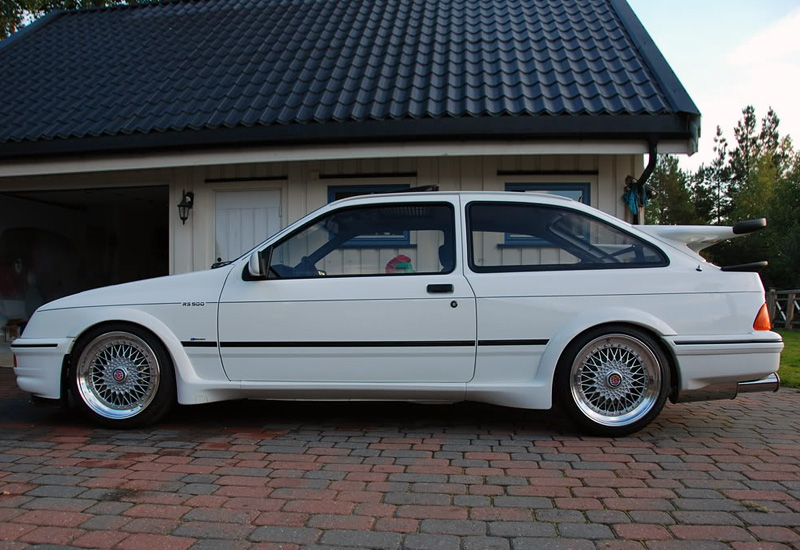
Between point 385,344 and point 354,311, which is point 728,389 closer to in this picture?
point 385,344

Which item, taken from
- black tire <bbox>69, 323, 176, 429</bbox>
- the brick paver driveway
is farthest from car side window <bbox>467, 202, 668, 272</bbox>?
black tire <bbox>69, 323, 176, 429</bbox>

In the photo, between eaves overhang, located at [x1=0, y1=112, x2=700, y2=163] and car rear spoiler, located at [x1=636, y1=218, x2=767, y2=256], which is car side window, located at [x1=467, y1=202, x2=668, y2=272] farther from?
eaves overhang, located at [x1=0, y1=112, x2=700, y2=163]

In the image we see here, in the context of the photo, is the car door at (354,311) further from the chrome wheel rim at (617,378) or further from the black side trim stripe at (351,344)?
the chrome wheel rim at (617,378)

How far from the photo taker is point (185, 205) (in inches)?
311

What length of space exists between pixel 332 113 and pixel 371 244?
123 inches

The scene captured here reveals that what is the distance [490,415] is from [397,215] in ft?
5.59

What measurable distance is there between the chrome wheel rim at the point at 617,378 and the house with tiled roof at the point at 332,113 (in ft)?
10.4

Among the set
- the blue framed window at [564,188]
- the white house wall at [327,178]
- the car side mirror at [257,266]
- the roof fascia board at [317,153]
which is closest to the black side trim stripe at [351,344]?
the car side mirror at [257,266]

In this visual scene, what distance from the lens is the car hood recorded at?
4.28 meters

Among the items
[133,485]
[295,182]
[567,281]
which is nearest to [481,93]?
[295,182]

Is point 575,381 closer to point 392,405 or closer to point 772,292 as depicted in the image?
point 392,405

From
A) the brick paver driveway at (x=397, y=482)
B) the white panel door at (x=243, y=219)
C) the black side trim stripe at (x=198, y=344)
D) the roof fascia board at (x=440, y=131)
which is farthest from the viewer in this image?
the white panel door at (x=243, y=219)

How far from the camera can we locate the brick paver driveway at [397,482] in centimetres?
255

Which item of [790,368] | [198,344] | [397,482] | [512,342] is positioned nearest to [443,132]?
[512,342]
